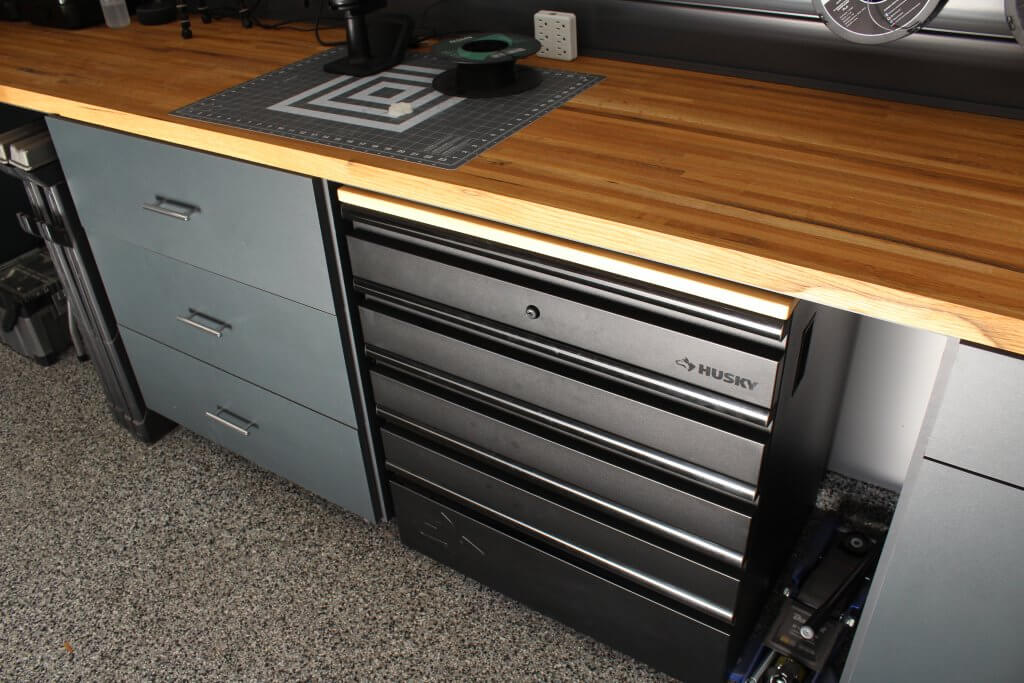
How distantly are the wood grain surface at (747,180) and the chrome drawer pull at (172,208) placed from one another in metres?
0.13

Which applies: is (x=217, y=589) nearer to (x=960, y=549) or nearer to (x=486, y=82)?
(x=486, y=82)

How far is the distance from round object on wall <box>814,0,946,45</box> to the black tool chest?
37 centimetres

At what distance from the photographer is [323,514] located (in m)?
1.70

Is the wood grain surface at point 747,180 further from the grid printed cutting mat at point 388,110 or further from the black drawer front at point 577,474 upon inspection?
the black drawer front at point 577,474

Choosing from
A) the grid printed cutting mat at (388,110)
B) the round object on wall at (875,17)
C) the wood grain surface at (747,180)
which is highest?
the round object on wall at (875,17)

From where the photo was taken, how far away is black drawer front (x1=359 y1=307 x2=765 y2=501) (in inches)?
39.8

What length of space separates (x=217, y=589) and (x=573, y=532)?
746mm

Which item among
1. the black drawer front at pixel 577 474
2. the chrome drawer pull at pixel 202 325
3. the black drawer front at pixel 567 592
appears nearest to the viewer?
the black drawer front at pixel 577 474

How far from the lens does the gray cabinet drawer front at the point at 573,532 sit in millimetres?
1144

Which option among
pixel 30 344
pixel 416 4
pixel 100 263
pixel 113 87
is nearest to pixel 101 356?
pixel 100 263

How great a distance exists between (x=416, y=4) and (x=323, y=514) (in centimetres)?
105

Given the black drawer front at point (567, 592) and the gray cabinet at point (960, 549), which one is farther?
the black drawer front at point (567, 592)

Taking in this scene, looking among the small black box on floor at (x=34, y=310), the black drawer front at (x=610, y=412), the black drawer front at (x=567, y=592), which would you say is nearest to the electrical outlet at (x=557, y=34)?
the black drawer front at (x=610, y=412)

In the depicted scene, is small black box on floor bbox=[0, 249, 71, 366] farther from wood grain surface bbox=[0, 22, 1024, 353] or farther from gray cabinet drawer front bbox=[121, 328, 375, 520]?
wood grain surface bbox=[0, 22, 1024, 353]
